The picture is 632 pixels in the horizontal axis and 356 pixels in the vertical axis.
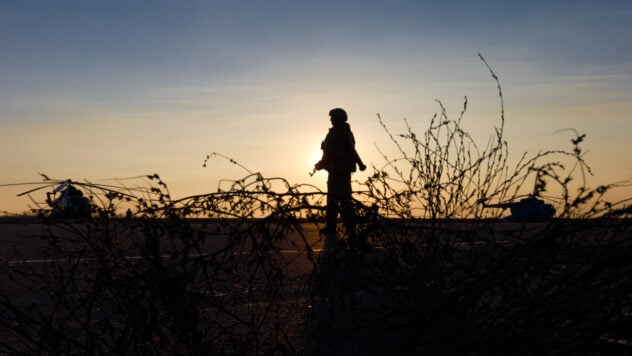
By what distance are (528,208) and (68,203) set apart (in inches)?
101

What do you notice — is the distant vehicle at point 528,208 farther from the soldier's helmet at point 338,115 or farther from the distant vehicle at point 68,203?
the soldier's helmet at point 338,115

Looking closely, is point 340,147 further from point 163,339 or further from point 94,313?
point 163,339

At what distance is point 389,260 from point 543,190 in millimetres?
1043

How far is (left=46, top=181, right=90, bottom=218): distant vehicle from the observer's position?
3.78 meters

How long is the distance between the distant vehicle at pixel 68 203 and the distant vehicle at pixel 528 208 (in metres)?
2.11

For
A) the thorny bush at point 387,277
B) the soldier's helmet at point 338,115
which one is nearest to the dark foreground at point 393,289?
the thorny bush at point 387,277

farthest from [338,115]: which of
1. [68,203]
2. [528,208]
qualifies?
[68,203]

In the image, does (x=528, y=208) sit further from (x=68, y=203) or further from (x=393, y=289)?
(x=68, y=203)

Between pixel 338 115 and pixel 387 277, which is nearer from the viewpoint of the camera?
pixel 387 277

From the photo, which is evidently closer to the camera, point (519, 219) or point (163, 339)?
point (163, 339)

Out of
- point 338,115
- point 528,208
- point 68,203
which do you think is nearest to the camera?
point 68,203

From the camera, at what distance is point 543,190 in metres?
3.93

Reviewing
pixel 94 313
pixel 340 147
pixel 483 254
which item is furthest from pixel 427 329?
pixel 340 147

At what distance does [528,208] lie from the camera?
4.79 m
